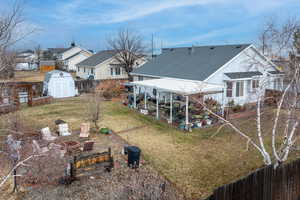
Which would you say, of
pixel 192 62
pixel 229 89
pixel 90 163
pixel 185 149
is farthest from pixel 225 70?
pixel 90 163

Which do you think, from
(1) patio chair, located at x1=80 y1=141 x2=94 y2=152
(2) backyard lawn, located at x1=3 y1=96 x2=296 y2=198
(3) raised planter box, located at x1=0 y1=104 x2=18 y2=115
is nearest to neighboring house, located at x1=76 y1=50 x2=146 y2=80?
(3) raised planter box, located at x1=0 y1=104 x2=18 y2=115

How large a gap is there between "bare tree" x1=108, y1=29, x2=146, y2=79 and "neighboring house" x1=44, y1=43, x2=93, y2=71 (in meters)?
22.1

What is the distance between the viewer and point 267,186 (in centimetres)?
494

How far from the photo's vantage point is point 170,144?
1060cm

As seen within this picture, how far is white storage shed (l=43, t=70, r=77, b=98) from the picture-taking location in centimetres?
2281

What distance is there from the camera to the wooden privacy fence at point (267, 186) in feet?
14.7

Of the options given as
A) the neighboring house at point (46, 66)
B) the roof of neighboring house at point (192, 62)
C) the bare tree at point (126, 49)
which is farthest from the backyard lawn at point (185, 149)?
the neighboring house at point (46, 66)

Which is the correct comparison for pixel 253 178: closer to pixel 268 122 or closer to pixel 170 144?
pixel 170 144

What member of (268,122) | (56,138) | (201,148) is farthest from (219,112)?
(56,138)

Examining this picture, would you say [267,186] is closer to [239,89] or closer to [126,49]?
[239,89]

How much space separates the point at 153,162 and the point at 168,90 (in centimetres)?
574

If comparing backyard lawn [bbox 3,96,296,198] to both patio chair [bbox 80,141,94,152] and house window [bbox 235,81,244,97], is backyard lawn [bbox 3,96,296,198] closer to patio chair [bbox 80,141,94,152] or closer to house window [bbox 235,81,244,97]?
patio chair [bbox 80,141,94,152]

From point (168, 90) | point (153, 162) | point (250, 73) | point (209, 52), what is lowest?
point (153, 162)

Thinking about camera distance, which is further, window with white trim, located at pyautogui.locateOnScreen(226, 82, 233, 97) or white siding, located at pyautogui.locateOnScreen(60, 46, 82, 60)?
white siding, located at pyautogui.locateOnScreen(60, 46, 82, 60)
